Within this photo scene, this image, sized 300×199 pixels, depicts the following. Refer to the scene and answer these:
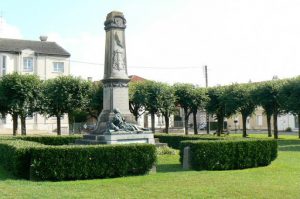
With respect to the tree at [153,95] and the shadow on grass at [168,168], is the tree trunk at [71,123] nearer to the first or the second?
the tree at [153,95]

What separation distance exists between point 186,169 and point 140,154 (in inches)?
89.9

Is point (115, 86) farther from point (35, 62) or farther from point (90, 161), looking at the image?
point (35, 62)

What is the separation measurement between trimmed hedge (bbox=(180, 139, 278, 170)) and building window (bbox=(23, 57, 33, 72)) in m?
39.3

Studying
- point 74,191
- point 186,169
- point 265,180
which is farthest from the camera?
point 186,169

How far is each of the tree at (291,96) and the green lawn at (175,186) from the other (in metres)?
20.9

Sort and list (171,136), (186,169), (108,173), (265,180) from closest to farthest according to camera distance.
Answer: (265,180)
(108,173)
(186,169)
(171,136)

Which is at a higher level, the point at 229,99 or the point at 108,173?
the point at 229,99

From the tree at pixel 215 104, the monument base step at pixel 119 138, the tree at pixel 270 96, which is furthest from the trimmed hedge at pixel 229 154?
the tree at pixel 215 104

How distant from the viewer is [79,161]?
42.0ft

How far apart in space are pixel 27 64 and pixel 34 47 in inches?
109

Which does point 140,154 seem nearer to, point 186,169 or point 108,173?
point 108,173

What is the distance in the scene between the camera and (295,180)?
40.0 ft

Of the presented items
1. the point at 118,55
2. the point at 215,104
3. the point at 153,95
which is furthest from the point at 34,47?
the point at 118,55

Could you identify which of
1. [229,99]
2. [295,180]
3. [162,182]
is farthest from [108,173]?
[229,99]
